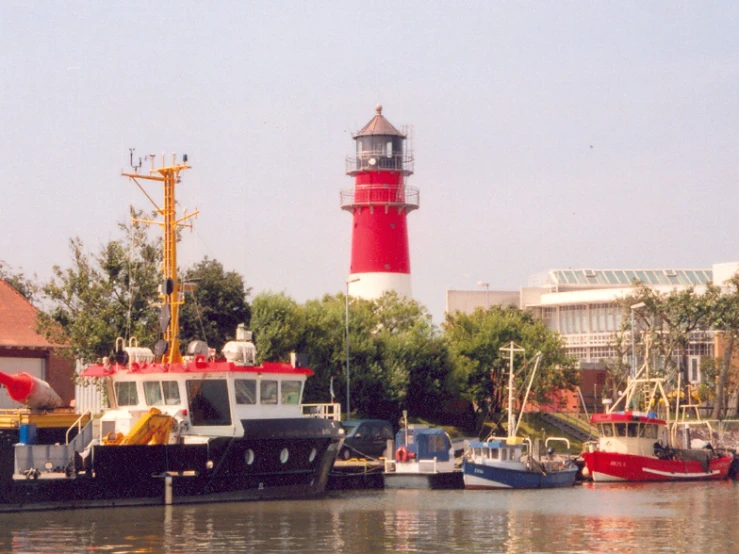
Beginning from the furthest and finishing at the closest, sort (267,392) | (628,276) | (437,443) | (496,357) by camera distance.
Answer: (628,276), (496,357), (437,443), (267,392)

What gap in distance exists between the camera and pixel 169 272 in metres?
50.6

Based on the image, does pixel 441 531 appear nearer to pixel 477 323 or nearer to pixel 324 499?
pixel 324 499

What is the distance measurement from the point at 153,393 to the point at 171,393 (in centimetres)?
78

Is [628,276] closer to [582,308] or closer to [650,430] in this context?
[582,308]

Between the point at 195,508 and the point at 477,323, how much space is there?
160 feet

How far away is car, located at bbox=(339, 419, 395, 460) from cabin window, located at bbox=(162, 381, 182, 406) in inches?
631

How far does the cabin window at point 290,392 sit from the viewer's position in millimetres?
50781

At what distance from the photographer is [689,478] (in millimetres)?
71188

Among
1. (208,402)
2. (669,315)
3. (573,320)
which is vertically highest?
(573,320)

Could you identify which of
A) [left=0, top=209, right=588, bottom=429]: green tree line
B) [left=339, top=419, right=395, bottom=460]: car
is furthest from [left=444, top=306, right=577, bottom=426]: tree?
[left=339, top=419, right=395, bottom=460]: car

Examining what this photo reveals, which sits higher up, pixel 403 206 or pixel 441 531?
pixel 403 206

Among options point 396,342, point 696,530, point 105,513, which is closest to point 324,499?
point 105,513

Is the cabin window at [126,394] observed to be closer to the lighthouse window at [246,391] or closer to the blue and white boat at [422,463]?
the lighthouse window at [246,391]

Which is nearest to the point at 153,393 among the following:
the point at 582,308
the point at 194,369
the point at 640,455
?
the point at 194,369
